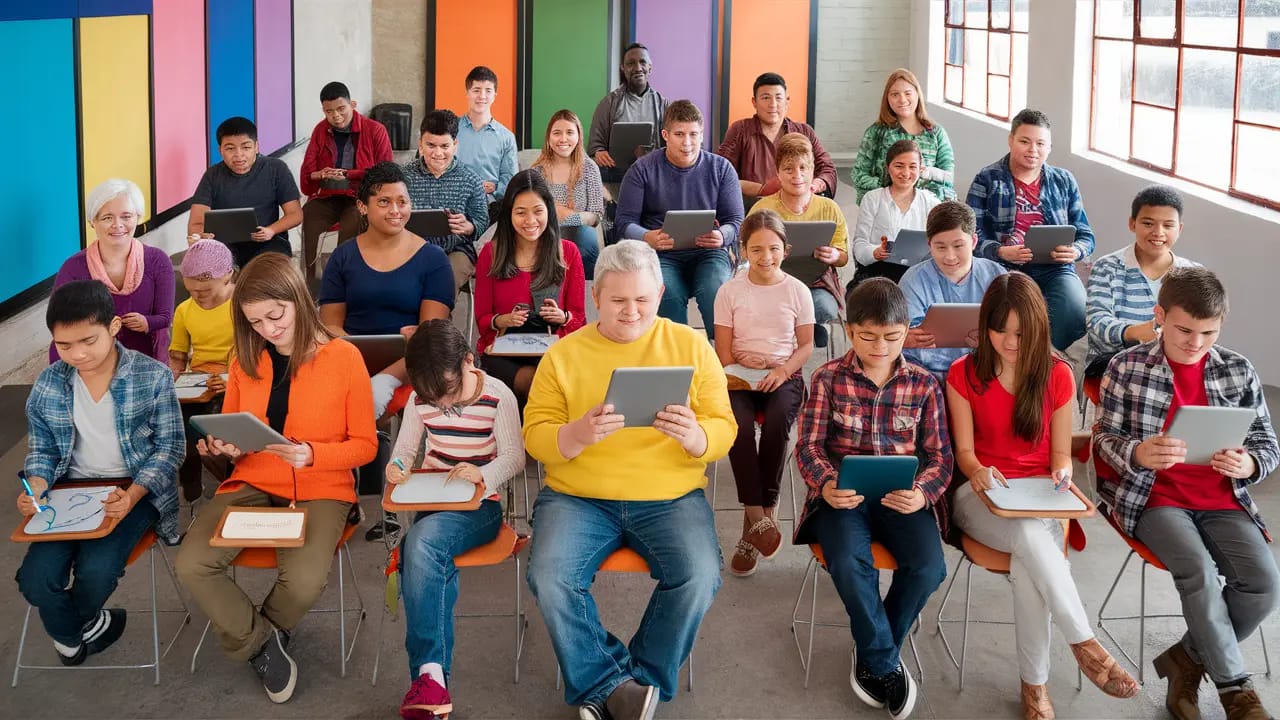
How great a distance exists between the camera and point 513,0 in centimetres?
1294

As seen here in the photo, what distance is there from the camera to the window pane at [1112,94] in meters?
8.77

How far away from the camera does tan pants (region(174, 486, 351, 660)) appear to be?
3.49 metres

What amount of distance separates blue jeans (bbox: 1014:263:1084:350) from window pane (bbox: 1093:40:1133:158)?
3.47 m

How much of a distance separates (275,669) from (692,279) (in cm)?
309

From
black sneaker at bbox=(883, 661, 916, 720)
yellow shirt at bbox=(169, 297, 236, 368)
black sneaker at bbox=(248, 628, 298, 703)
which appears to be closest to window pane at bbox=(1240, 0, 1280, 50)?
black sneaker at bbox=(883, 661, 916, 720)

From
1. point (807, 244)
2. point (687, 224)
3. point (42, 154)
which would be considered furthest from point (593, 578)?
point (42, 154)

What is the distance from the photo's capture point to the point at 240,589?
3.53 metres

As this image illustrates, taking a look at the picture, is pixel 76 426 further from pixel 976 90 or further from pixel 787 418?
pixel 976 90

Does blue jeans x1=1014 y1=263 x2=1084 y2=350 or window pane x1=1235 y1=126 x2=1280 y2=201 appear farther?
window pane x1=1235 y1=126 x2=1280 y2=201

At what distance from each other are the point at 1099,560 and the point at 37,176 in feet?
15.9

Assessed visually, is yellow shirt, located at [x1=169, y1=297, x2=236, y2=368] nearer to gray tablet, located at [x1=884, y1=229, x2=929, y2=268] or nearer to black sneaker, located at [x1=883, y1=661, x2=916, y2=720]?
black sneaker, located at [x1=883, y1=661, x2=916, y2=720]

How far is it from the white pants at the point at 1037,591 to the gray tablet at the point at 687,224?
255 cm

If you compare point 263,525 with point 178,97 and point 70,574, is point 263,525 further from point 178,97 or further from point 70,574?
point 178,97

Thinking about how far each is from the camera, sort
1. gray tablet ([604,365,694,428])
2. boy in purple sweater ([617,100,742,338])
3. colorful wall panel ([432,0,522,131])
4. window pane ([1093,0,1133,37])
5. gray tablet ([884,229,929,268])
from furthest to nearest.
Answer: colorful wall panel ([432,0,522,131]) → window pane ([1093,0,1133,37]) → boy in purple sweater ([617,100,742,338]) → gray tablet ([884,229,929,268]) → gray tablet ([604,365,694,428])
